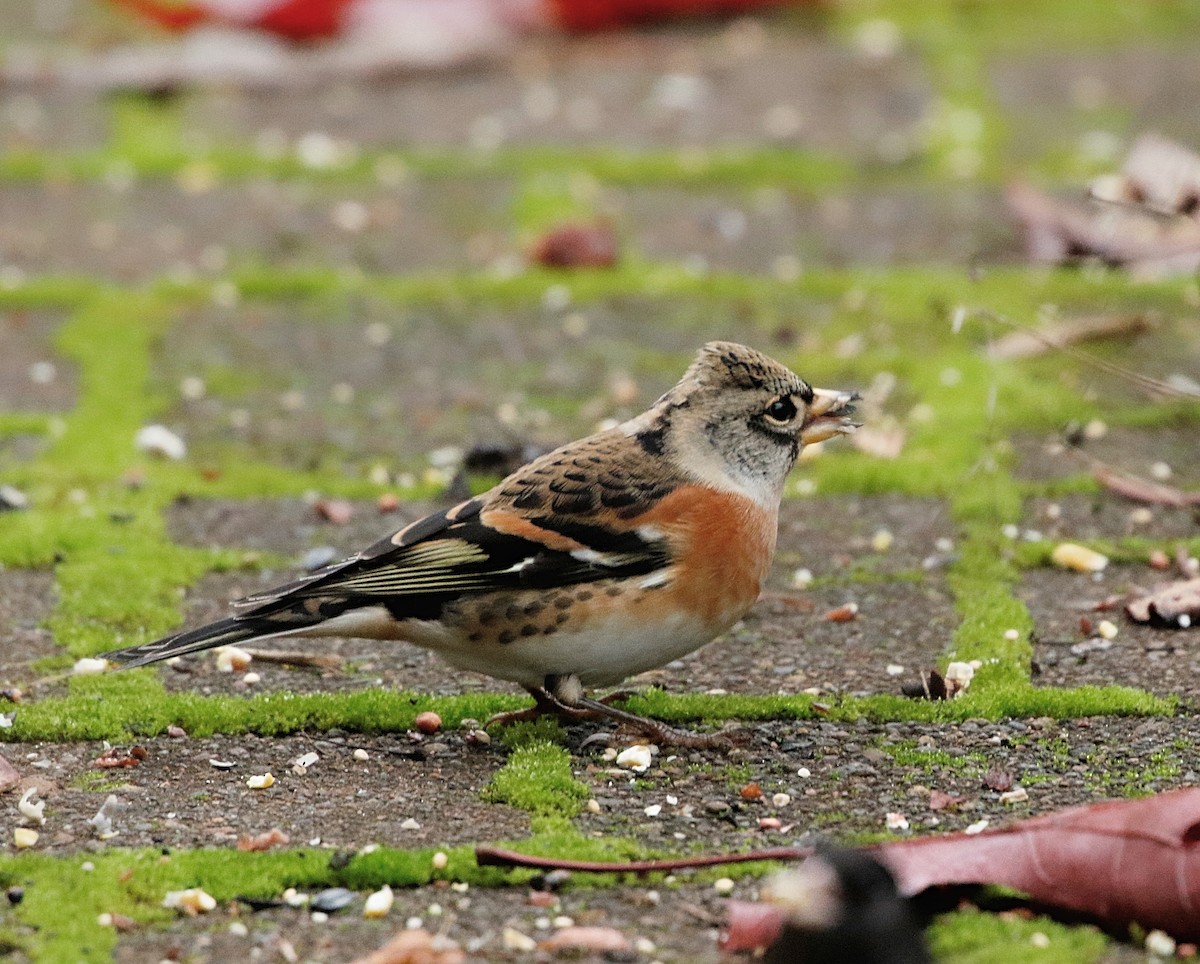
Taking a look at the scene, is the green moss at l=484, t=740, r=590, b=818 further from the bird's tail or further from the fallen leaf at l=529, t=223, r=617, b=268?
the fallen leaf at l=529, t=223, r=617, b=268

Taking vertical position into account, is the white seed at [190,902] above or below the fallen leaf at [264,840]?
above

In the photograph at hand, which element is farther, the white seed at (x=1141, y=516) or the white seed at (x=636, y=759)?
the white seed at (x=1141, y=516)

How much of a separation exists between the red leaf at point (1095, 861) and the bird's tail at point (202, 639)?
1555 mm

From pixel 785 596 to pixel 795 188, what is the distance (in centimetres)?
353

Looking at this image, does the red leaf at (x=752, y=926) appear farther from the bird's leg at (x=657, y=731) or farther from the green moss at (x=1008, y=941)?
the bird's leg at (x=657, y=731)

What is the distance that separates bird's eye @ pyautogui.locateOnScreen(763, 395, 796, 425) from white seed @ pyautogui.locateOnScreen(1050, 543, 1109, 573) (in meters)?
0.98

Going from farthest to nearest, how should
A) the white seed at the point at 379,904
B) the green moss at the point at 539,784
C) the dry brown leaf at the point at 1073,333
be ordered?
the dry brown leaf at the point at 1073,333
the green moss at the point at 539,784
the white seed at the point at 379,904

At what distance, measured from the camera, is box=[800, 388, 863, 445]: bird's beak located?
15.4 ft

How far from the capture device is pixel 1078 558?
16.8 ft

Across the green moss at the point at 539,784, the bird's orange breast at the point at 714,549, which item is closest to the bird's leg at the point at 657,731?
the green moss at the point at 539,784

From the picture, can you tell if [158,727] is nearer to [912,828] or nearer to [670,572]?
[670,572]

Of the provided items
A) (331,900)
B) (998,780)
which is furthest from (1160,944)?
(331,900)

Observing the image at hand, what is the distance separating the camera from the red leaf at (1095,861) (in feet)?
10.1

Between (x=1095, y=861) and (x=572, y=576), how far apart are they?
1487 millimetres
